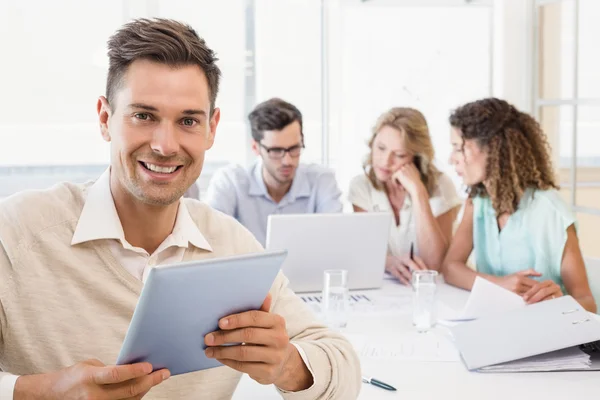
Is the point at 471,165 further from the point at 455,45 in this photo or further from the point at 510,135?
the point at 455,45

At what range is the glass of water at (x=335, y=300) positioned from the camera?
79.8 inches

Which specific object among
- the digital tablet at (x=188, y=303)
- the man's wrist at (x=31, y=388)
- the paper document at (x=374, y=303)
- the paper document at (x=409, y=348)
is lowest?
the paper document at (x=374, y=303)

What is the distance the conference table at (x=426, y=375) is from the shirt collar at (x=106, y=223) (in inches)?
14.5

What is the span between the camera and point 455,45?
4.36 metres

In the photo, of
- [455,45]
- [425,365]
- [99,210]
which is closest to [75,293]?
[99,210]

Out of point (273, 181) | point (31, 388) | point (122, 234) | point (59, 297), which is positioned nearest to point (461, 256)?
point (273, 181)

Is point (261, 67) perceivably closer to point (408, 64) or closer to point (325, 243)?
point (408, 64)

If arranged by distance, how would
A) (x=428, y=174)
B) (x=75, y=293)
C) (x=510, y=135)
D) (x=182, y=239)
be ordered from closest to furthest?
1. (x=75, y=293)
2. (x=182, y=239)
3. (x=510, y=135)
4. (x=428, y=174)

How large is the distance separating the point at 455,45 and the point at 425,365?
300 centimetres

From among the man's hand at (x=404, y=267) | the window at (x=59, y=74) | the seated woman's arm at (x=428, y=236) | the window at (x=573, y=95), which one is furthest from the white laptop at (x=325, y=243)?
the window at (x=59, y=74)

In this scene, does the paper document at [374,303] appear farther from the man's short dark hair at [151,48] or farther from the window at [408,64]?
the window at [408,64]

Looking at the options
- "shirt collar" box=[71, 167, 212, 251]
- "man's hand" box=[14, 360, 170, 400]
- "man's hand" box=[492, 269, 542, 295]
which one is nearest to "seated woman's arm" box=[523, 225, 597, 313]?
"man's hand" box=[492, 269, 542, 295]

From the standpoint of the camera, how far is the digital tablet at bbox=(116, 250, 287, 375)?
3.37 feet

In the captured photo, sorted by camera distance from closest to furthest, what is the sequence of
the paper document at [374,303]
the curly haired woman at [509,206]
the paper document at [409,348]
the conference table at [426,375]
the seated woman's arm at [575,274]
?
the conference table at [426,375], the paper document at [409,348], the paper document at [374,303], the seated woman's arm at [575,274], the curly haired woman at [509,206]
